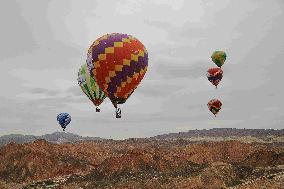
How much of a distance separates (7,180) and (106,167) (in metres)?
18.6

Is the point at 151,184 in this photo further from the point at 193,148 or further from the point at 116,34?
the point at 193,148

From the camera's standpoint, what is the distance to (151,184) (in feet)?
158

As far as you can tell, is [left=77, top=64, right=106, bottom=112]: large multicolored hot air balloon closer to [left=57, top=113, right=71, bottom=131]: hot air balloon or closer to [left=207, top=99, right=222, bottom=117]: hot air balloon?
[left=57, top=113, right=71, bottom=131]: hot air balloon

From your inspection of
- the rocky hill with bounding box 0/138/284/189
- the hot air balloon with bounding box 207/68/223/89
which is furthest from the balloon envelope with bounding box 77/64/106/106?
the hot air balloon with bounding box 207/68/223/89

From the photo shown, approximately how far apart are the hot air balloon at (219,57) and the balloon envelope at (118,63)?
3267 centimetres

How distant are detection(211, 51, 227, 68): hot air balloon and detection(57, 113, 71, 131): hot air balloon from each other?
2931 centimetres

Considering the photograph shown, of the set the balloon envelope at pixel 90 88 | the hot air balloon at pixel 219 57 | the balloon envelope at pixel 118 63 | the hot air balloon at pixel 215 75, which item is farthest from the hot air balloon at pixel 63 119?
the balloon envelope at pixel 118 63

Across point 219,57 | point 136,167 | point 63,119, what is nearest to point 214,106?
point 219,57

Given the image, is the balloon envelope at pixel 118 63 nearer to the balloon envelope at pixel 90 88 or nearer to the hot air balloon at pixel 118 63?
the hot air balloon at pixel 118 63

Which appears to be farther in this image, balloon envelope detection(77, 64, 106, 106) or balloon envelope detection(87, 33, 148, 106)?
balloon envelope detection(77, 64, 106, 106)

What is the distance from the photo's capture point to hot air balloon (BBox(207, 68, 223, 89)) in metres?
61.4

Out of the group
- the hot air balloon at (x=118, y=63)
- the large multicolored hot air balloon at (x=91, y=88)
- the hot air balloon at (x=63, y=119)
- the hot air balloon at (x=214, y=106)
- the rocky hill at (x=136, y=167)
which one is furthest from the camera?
the hot air balloon at (x=63, y=119)

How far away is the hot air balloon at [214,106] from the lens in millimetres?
67769

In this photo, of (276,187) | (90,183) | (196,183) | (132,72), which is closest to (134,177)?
(90,183)
